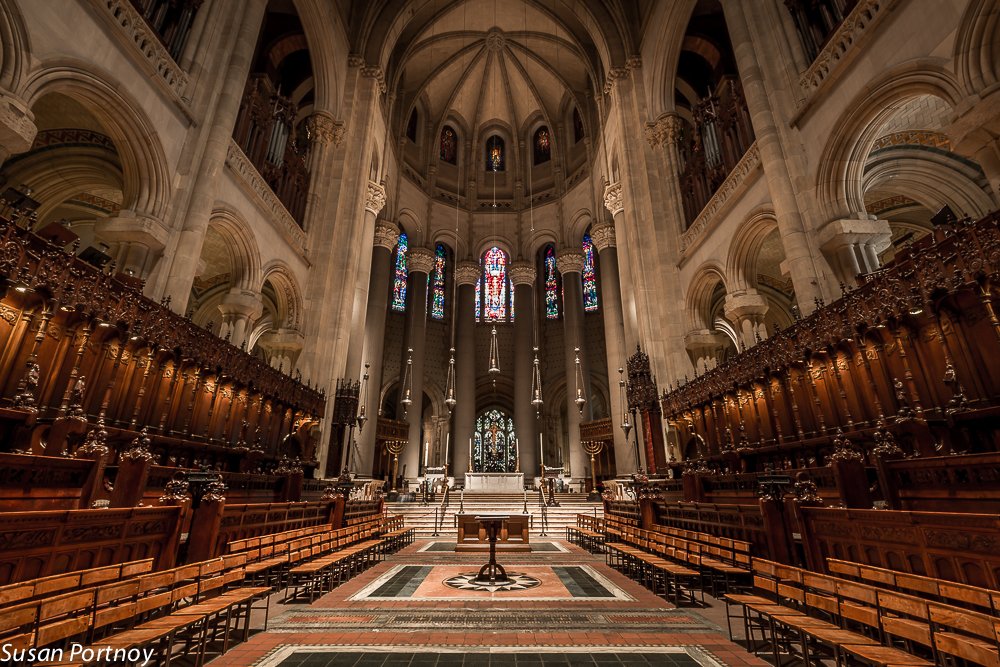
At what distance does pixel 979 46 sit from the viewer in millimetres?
5922

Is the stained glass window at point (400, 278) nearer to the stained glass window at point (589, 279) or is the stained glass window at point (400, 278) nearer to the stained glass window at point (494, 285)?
the stained glass window at point (494, 285)

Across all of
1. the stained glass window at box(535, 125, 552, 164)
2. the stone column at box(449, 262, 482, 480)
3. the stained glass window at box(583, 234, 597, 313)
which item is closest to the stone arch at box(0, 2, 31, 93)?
the stone column at box(449, 262, 482, 480)

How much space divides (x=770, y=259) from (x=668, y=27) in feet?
26.7

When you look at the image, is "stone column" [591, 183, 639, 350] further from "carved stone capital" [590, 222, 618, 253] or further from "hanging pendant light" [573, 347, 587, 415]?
"carved stone capital" [590, 222, 618, 253]

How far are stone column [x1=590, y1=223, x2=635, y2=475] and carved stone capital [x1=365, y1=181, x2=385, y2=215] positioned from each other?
9.97 m

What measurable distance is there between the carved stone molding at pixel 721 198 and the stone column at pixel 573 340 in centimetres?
951

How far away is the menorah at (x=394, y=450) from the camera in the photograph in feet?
67.6

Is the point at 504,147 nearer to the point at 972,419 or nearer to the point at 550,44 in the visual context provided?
the point at 550,44

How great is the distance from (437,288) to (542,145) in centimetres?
1115

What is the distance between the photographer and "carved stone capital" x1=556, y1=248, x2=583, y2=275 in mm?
24984

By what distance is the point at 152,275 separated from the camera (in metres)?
8.02

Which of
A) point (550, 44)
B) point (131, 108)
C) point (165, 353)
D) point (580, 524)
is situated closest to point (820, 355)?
point (580, 524)

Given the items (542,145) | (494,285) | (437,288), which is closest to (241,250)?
(437,288)

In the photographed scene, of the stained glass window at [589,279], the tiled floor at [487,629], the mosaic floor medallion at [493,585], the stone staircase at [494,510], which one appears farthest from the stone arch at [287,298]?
the stained glass window at [589,279]
